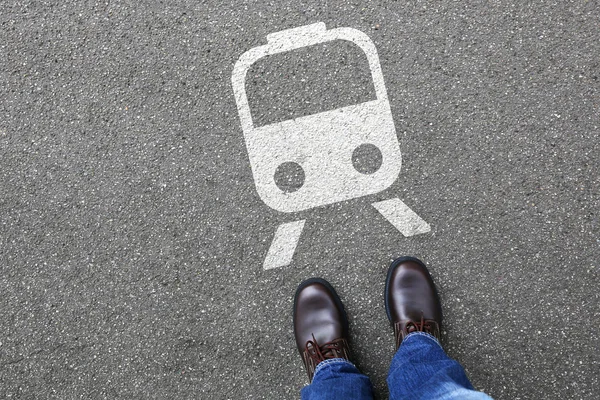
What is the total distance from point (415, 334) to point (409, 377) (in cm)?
22

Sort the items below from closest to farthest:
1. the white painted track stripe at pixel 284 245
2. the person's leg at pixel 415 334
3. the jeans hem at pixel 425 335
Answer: the person's leg at pixel 415 334
the jeans hem at pixel 425 335
the white painted track stripe at pixel 284 245

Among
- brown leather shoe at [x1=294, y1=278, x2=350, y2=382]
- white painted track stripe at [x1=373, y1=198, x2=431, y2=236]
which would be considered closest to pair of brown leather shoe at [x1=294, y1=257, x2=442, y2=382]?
brown leather shoe at [x1=294, y1=278, x2=350, y2=382]

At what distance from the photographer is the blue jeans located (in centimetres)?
160

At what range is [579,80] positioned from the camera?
6.38ft

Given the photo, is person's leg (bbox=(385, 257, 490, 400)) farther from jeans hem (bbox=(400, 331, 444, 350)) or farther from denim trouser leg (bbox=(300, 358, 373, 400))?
A: denim trouser leg (bbox=(300, 358, 373, 400))

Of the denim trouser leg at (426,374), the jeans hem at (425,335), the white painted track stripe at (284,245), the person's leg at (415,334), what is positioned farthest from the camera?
the white painted track stripe at (284,245)

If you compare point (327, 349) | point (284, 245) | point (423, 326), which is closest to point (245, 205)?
point (284, 245)

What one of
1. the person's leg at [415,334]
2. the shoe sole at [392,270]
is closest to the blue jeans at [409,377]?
the person's leg at [415,334]

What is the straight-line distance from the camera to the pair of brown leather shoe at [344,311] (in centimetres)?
193

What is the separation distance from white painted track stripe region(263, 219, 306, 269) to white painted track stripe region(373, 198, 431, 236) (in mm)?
377

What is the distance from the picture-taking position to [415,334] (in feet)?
6.18

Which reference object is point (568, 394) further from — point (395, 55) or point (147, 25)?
point (147, 25)

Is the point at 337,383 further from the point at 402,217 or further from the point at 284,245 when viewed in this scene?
the point at 402,217

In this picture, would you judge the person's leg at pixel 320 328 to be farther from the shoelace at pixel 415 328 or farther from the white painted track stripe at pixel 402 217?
the white painted track stripe at pixel 402 217
